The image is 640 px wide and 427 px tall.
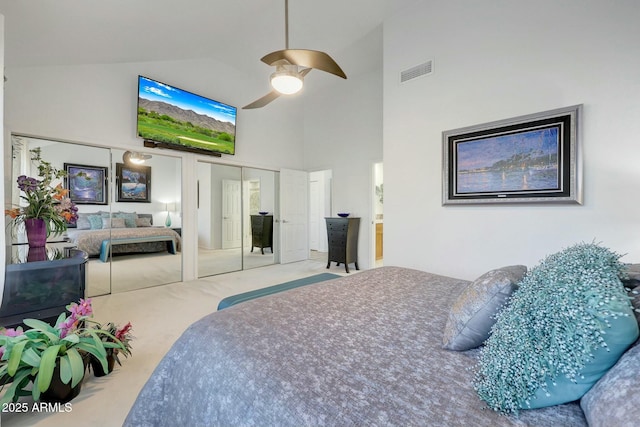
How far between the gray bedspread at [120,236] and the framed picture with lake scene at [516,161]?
414 centimetres

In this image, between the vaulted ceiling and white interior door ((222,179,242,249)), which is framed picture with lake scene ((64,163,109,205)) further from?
white interior door ((222,179,242,249))

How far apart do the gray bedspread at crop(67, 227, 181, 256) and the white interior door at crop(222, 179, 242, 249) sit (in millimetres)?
917

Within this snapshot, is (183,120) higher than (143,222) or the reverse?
higher

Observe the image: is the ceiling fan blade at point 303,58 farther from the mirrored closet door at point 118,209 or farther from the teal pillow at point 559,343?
the mirrored closet door at point 118,209

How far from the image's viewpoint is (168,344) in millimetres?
2273

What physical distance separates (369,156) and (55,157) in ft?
15.0

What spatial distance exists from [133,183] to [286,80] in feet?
9.66

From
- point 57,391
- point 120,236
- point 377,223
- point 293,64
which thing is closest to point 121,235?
point 120,236

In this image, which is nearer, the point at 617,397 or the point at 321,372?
the point at 617,397

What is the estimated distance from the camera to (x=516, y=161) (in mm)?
2697

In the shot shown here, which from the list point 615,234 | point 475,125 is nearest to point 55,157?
point 475,125

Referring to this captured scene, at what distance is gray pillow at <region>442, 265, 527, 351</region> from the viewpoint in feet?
3.13

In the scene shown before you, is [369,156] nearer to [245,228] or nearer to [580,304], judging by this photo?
[245,228]

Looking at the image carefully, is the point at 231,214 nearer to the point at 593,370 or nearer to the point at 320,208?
the point at 320,208
